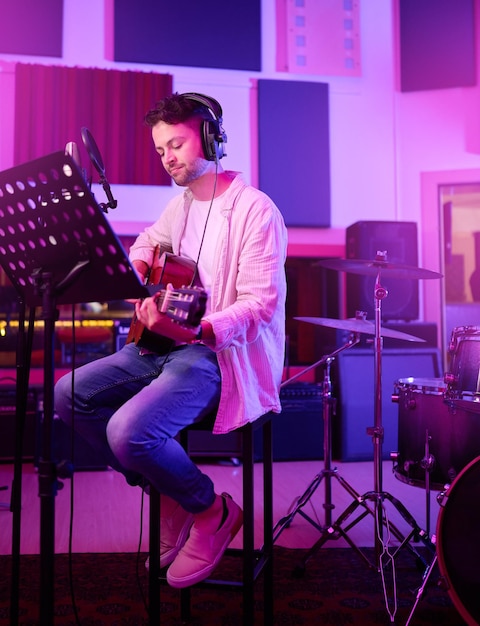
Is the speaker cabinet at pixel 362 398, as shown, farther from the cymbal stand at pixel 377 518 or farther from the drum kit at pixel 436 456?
the cymbal stand at pixel 377 518

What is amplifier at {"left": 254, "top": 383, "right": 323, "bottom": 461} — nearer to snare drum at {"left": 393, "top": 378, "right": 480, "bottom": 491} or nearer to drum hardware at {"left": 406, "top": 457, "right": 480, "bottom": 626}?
snare drum at {"left": 393, "top": 378, "right": 480, "bottom": 491}

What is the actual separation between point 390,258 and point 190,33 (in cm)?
253

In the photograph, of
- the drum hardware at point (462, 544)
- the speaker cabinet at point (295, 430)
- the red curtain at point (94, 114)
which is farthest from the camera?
the red curtain at point (94, 114)

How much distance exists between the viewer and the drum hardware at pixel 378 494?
2355mm

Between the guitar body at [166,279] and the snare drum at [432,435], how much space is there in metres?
1.04

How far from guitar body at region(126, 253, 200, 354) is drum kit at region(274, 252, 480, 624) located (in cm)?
90

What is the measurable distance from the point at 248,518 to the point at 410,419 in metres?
1.17

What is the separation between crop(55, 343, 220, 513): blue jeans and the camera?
5.41ft

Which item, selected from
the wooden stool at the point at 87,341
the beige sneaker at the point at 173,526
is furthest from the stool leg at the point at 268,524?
the wooden stool at the point at 87,341

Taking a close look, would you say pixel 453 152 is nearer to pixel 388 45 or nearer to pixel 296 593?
pixel 388 45

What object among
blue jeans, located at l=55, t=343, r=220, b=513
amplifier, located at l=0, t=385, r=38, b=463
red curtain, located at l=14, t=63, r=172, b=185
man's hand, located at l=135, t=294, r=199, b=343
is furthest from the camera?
red curtain, located at l=14, t=63, r=172, b=185

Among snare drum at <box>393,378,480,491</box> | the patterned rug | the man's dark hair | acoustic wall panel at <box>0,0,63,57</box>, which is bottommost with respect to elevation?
the patterned rug

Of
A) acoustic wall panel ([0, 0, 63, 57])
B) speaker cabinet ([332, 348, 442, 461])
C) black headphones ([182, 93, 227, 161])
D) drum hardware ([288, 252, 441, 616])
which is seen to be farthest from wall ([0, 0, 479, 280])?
black headphones ([182, 93, 227, 161])

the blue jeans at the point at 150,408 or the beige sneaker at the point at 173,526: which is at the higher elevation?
the blue jeans at the point at 150,408
